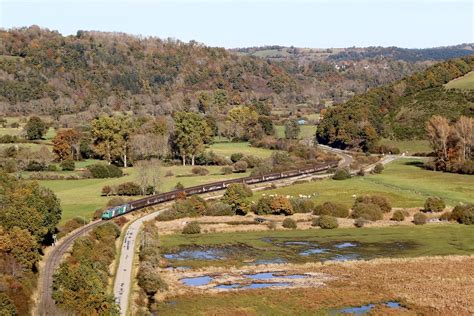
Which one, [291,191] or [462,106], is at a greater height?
[462,106]

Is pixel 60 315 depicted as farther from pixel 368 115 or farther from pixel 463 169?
pixel 368 115

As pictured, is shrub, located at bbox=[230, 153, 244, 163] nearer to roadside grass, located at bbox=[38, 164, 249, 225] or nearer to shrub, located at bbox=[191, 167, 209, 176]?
roadside grass, located at bbox=[38, 164, 249, 225]

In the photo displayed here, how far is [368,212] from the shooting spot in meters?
97.6

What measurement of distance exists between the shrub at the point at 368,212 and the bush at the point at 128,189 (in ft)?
131

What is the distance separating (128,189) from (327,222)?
40.5 m

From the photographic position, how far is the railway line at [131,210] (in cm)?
5560

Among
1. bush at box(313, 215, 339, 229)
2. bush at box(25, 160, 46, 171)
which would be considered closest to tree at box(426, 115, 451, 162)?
bush at box(313, 215, 339, 229)

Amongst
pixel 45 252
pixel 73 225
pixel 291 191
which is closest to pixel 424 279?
pixel 45 252

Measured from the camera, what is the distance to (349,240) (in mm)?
85188

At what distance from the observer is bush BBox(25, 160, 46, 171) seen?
5453 inches

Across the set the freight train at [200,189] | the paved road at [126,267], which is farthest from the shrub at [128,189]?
the paved road at [126,267]

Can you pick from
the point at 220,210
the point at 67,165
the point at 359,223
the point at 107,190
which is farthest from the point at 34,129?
the point at 359,223

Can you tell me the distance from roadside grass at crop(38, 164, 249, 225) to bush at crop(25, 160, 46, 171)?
38.5 feet

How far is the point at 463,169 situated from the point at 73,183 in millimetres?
79198
